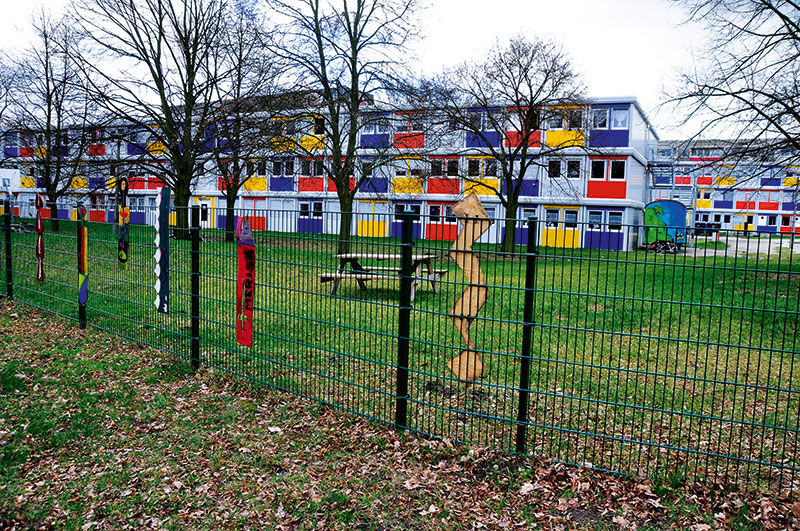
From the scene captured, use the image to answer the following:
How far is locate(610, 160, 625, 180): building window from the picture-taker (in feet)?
111

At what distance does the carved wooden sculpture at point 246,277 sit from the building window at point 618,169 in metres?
31.6

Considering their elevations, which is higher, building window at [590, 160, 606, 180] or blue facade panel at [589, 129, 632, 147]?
blue facade panel at [589, 129, 632, 147]

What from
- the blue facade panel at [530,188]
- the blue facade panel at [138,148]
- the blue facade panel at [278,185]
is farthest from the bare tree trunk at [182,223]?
the blue facade panel at [278,185]

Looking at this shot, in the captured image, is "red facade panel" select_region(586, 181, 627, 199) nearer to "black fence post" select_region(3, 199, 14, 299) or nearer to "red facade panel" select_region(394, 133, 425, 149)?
"red facade panel" select_region(394, 133, 425, 149)

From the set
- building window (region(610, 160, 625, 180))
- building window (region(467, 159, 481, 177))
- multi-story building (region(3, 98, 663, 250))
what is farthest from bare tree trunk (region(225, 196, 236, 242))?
building window (region(610, 160, 625, 180))

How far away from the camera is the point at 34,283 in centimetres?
1121

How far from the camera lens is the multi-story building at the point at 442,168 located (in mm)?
23562

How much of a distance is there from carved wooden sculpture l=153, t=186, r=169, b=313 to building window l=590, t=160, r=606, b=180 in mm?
31184

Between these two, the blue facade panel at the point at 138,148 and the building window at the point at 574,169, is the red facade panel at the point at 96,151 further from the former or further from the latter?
the building window at the point at 574,169

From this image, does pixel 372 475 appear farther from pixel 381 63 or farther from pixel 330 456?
pixel 381 63

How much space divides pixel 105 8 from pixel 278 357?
21.5 m

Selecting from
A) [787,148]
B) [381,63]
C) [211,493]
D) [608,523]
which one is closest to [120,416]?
[211,493]

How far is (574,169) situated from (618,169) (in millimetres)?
2736

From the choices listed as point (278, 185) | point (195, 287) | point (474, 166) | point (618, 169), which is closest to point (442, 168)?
point (474, 166)
